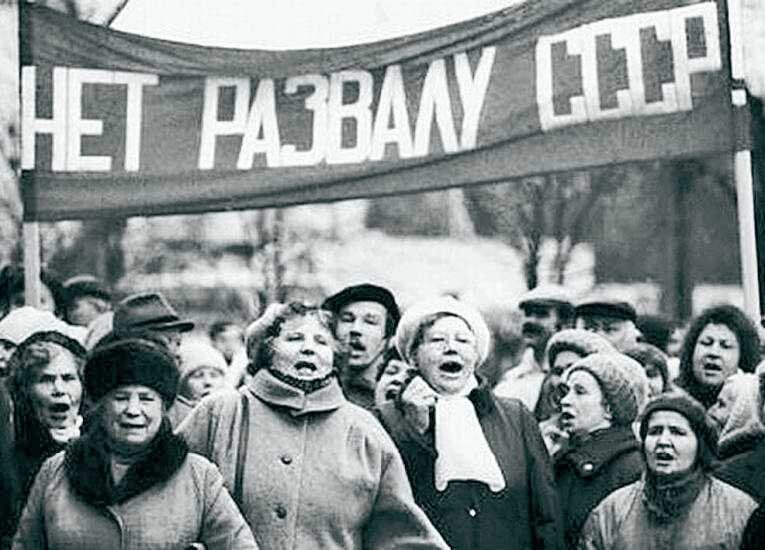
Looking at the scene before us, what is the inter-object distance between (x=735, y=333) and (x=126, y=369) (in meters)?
3.10

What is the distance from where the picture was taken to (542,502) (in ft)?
26.7

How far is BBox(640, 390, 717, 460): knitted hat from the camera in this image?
7.98 metres

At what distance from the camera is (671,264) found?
19.8 m

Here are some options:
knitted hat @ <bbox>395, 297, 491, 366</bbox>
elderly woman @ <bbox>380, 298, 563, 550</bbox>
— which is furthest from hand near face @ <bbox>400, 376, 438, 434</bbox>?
knitted hat @ <bbox>395, 297, 491, 366</bbox>

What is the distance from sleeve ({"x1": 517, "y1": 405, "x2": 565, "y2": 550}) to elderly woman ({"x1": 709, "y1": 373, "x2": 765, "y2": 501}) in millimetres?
623

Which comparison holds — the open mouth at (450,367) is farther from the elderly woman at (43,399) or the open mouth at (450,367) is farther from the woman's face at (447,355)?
the elderly woman at (43,399)

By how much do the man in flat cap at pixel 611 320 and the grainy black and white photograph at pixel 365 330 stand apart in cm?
2

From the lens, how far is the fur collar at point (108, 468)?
7188 mm

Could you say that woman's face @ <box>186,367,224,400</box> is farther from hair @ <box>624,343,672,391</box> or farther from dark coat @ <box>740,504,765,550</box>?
dark coat @ <box>740,504,765,550</box>

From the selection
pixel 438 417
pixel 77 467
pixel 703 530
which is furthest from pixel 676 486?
pixel 77 467

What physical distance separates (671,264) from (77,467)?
13050 mm

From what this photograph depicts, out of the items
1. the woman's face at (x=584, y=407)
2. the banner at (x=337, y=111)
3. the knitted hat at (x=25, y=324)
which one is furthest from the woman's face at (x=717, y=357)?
the knitted hat at (x=25, y=324)

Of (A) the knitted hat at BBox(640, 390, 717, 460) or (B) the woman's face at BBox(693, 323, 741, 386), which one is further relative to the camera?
(B) the woman's face at BBox(693, 323, 741, 386)

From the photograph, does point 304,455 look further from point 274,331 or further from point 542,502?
point 542,502
